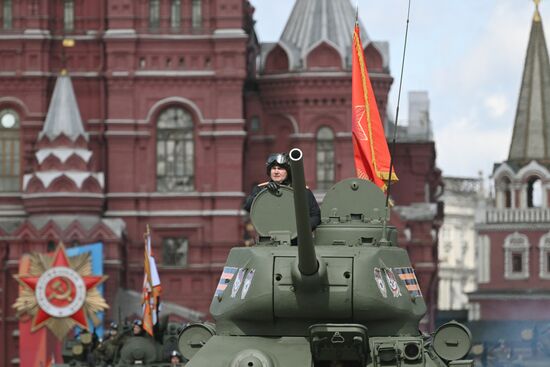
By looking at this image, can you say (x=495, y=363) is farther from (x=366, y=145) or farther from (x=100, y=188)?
(x=100, y=188)

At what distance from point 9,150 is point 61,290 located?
963cm

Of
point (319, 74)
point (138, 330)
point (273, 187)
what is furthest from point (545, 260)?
point (273, 187)

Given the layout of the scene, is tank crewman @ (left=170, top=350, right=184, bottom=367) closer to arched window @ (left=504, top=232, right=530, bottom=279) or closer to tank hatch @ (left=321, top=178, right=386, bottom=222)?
tank hatch @ (left=321, top=178, right=386, bottom=222)

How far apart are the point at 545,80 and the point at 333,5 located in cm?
2006

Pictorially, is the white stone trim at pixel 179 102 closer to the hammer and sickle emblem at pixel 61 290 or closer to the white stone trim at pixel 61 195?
the white stone trim at pixel 61 195

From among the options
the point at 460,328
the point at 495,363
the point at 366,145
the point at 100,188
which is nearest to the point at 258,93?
the point at 100,188

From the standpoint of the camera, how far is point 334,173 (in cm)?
6197

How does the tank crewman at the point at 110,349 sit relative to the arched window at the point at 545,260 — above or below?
below

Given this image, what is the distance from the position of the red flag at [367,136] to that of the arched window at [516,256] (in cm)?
5882

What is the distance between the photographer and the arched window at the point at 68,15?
204 feet

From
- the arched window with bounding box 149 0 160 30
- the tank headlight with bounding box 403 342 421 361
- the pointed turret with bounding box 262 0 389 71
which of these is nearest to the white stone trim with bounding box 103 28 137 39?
the arched window with bounding box 149 0 160 30

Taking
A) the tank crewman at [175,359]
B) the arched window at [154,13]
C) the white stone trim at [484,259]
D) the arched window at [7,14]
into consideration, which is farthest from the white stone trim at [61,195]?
the tank crewman at [175,359]

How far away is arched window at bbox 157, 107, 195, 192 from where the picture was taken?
6094 centimetres

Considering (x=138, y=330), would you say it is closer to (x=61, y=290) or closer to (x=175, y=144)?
(x=61, y=290)
